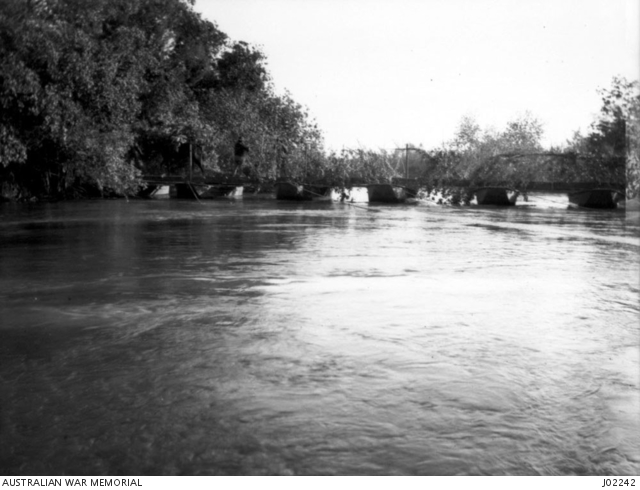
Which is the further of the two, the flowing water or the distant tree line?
the distant tree line

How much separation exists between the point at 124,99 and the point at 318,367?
20728 mm

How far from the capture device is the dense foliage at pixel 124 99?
2027cm

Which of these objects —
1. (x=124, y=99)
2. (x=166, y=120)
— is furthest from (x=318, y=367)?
(x=166, y=120)

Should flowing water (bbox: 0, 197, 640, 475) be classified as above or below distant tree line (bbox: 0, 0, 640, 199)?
below

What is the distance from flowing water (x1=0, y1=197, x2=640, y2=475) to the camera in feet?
9.28

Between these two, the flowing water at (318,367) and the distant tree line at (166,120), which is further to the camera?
the distant tree line at (166,120)

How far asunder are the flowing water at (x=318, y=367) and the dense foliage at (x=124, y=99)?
41.0 ft

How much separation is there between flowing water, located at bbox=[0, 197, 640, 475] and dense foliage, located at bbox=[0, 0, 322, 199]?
492 inches

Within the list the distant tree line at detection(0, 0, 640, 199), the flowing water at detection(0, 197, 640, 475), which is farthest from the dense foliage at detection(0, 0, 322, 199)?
the flowing water at detection(0, 197, 640, 475)

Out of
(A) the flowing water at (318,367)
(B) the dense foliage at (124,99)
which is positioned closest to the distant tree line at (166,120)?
(B) the dense foliage at (124,99)

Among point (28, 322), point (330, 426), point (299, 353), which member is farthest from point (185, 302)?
point (330, 426)

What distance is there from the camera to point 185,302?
6.09 metres

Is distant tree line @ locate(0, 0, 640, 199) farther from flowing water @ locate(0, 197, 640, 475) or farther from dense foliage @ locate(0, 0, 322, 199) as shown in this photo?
flowing water @ locate(0, 197, 640, 475)

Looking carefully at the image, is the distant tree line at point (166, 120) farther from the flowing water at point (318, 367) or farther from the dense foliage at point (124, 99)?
the flowing water at point (318, 367)
